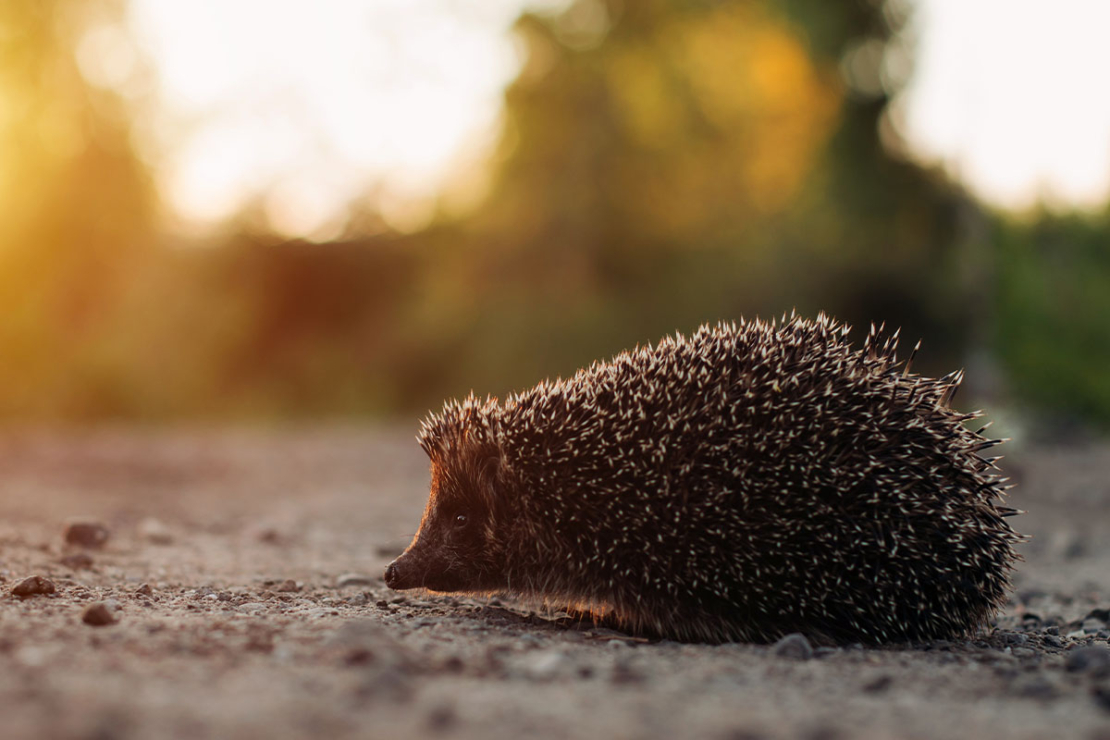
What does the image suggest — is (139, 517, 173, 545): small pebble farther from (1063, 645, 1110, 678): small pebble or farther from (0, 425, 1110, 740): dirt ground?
(1063, 645, 1110, 678): small pebble

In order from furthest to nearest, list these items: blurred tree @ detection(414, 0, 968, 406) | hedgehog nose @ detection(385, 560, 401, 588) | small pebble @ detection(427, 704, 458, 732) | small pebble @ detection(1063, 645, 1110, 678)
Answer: blurred tree @ detection(414, 0, 968, 406) < hedgehog nose @ detection(385, 560, 401, 588) < small pebble @ detection(1063, 645, 1110, 678) < small pebble @ detection(427, 704, 458, 732)

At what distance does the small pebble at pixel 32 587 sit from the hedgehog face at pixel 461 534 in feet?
5.78

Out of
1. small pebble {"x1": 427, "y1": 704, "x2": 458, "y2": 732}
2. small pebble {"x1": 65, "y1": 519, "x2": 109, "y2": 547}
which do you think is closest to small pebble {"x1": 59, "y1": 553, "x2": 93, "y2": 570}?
small pebble {"x1": 65, "y1": 519, "x2": 109, "y2": 547}

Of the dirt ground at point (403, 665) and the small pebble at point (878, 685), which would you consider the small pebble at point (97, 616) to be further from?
the small pebble at point (878, 685)

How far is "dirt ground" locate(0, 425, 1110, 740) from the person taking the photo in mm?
3303

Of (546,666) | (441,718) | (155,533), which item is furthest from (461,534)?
(155,533)

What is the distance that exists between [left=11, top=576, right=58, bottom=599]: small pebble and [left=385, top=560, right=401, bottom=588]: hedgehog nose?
165 centimetres

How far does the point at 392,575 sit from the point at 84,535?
2.61m

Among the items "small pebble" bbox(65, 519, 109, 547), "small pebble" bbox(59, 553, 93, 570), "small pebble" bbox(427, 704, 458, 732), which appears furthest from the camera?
"small pebble" bbox(65, 519, 109, 547)

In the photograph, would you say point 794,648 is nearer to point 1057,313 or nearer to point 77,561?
point 77,561

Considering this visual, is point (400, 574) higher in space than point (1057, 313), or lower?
lower

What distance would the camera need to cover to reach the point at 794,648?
474 centimetres

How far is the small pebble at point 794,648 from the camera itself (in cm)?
469

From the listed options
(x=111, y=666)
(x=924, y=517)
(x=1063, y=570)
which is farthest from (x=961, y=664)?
(x=1063, y=570)
